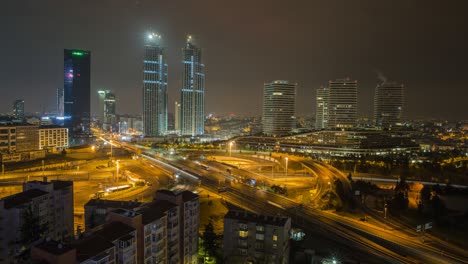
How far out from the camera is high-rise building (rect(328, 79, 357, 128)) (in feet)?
199

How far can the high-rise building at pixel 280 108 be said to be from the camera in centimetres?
6128

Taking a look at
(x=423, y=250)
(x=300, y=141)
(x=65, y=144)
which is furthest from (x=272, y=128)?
(x=423, y=250)

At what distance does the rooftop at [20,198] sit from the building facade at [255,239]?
7.62 m

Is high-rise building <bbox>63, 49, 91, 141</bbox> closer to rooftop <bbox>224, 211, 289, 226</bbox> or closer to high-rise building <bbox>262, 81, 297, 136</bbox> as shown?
high-rise building <bbox>262, 81, 297, 136</bbox>

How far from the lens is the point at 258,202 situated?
64.8 ft

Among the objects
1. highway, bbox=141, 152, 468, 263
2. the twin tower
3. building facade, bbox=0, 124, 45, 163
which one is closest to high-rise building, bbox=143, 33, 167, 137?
the twin tower

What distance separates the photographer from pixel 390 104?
65.1 metres

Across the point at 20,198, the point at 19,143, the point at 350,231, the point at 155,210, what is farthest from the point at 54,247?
the point at 19,143

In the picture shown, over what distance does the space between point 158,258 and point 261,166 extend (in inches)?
985

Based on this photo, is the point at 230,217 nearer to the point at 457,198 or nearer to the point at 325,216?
the point at 325,216

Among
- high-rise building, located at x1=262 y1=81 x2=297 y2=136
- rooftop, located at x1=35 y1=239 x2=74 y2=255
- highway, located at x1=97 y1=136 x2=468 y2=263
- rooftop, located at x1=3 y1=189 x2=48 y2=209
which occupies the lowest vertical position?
highway, located at x1=97 y1=136 x2=468 y2=263

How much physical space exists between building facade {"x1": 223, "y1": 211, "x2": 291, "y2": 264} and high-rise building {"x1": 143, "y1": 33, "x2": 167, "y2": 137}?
6174cm

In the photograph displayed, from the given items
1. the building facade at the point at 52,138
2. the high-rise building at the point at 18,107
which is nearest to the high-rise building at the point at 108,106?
the high-rise building at the point at 18,107

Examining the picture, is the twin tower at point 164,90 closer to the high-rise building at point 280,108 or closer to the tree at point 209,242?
the high-rise building at point 280,108
